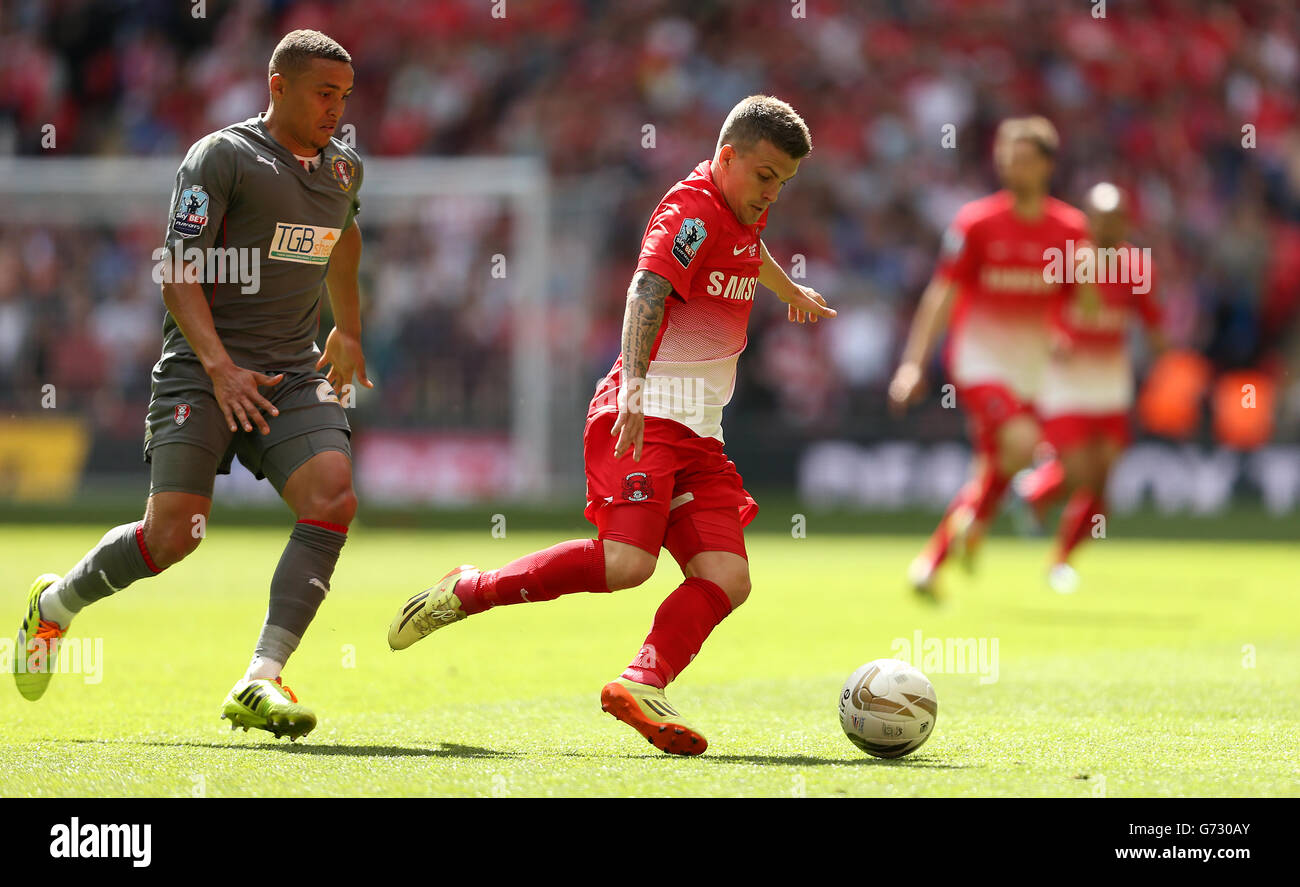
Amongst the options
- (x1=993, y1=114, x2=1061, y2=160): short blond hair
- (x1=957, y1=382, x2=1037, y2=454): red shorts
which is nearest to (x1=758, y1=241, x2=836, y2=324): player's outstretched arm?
(x1=957, y1=382, x2=1037, y2=454): red shorts

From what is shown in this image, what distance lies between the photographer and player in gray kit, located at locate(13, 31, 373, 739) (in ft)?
17.6

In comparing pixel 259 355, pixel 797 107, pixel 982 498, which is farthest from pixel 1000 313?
pixel 797 107

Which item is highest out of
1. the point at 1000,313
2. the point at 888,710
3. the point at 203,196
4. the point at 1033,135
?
the point at 1033,135

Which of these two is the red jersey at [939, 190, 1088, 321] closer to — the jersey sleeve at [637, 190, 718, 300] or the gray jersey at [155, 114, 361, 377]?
the jersey sleeve at [637, 190, 718, 300]

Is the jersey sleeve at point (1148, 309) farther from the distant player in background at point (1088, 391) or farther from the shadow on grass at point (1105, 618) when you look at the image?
the shadow on grass at point (1105, 618)

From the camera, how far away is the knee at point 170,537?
17.8 feet

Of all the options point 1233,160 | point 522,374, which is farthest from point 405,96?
point 1233,160

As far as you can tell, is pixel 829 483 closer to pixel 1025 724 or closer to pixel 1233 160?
pixel 1233 160

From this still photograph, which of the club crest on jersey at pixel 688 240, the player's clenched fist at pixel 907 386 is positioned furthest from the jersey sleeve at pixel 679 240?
the player's clenched fist at pixel 907 386

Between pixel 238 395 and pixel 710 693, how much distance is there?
7.34 ft

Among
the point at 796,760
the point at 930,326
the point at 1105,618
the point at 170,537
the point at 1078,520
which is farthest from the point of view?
the point at 1078,520

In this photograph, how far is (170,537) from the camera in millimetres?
5441
